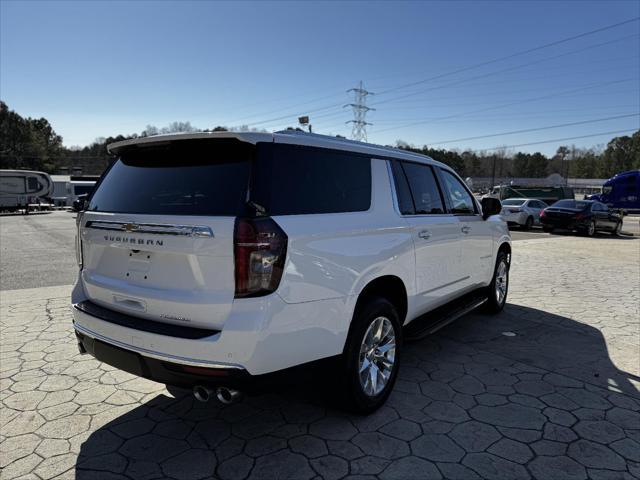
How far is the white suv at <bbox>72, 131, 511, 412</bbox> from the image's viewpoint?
2344mm

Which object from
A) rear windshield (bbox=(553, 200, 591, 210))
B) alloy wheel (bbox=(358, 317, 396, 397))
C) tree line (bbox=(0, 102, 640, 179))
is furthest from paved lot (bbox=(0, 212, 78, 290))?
tree line (bbox=(0, 102, 640, 179))

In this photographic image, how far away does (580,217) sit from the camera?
19.0 metres

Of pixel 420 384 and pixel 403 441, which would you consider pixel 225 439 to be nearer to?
pixel 403 441

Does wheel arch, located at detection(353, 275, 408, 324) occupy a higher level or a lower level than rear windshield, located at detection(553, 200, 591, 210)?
lower

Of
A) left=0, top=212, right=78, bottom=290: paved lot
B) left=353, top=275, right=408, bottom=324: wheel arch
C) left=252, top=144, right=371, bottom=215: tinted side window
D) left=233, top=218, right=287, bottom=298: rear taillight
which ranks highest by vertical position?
left=252, top=144, right=371, bottom=215: tinted side window

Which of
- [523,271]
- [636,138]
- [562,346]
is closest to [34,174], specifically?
[523,271]

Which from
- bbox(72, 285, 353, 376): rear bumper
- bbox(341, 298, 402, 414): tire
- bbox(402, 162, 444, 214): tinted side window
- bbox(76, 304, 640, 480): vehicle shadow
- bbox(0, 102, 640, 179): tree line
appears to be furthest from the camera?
bbox(0, 102, 640, 179): tree line

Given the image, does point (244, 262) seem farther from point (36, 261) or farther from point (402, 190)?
point (36, 261)

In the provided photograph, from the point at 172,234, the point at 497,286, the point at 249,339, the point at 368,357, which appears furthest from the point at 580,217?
the point at 172,234

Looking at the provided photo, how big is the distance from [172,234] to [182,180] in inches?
16.1

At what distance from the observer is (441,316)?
4203 millimetres

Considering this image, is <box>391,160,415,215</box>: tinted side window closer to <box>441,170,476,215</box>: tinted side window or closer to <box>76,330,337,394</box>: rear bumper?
<box>441,170,476,215</box>: tinted side window

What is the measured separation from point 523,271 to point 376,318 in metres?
7.69

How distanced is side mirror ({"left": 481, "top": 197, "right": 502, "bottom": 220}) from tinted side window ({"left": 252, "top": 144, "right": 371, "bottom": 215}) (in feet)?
8.22
